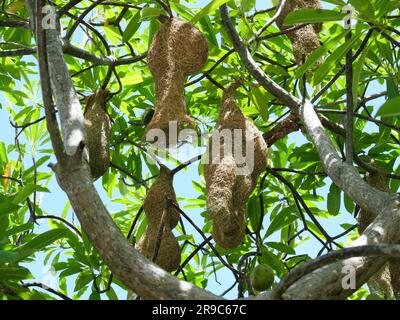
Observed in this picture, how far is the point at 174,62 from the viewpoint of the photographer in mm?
2311

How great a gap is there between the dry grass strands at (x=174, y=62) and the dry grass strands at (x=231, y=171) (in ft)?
0.39

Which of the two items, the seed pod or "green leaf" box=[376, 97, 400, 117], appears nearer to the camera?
"green leaf" box=[376, 97, 400, 117]

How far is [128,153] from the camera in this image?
343 cm

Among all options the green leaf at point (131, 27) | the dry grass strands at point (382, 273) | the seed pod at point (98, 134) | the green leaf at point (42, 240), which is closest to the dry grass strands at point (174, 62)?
the seed pod at point (98, 134)

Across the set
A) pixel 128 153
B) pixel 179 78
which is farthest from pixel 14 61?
pixel 179 78

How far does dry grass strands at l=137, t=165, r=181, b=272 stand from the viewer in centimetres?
233

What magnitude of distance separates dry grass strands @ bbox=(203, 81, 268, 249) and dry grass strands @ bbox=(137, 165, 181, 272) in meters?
0.19

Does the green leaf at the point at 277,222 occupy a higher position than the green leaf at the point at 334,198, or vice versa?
the green leaf at the point at 334,198

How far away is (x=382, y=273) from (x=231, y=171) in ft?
1.91

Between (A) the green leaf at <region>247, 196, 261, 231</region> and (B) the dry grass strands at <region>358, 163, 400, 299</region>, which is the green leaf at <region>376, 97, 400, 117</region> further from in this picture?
(A) the green leaf at <region>247, 196, 261, 231</region>

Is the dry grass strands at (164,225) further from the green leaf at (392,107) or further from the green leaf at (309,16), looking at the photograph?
the green leaf at (392,107)

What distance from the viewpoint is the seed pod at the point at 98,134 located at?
2.42 m

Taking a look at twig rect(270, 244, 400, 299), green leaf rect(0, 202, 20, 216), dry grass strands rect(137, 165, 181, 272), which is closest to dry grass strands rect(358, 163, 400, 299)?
dry grass strands rect(137, 165, 181, 272)
